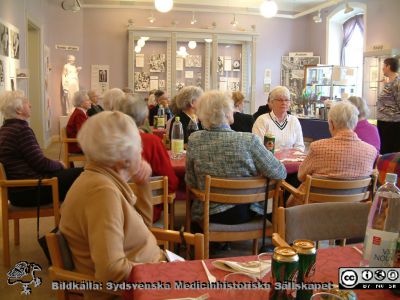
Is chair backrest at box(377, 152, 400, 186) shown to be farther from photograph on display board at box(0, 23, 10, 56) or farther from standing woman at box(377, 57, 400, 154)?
photograph on display board at box(0, 23, 10, 56)

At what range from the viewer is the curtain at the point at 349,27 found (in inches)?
393

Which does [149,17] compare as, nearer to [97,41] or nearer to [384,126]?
[97,41]

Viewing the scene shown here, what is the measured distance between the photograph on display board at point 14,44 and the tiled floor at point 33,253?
9.41 feet

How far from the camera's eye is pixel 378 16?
873 centimetres

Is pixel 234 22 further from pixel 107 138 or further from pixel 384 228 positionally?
pixel 384 228

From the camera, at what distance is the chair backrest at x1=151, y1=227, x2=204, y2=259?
166 cm

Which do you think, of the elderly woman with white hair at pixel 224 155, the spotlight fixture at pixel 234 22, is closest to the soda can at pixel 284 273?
the elderly woman with white hair at pixel 224 155

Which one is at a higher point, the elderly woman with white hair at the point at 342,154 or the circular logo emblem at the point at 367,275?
the elderly woman with white hair at the point at 342,154

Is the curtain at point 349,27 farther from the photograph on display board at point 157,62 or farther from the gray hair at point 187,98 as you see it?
the gray hair at point 187,98

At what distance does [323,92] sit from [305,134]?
1772 mm

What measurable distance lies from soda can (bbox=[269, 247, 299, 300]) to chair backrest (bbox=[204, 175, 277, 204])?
157cm

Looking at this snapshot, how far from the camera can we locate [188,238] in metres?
1.75

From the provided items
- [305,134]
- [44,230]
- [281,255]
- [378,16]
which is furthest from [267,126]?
[378,16]

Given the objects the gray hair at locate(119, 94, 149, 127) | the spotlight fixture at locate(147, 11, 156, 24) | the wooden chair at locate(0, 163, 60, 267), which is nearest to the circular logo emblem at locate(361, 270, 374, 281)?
the gray hair at locate(119, 94, 149, 127)
